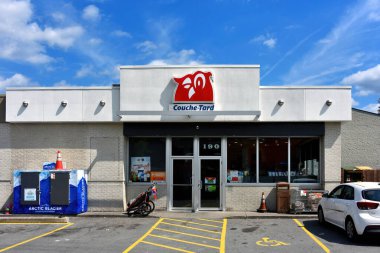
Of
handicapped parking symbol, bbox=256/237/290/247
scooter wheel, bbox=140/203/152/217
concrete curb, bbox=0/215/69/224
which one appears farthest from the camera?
scooter wheel, bbox=140/203/152/217

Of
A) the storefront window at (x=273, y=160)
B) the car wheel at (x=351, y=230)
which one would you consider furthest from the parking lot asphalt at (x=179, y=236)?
the storefront window at (x=273, y=160)

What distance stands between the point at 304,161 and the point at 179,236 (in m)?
7.39

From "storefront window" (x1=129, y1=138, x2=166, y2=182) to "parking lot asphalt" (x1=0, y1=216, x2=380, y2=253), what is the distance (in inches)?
98.0

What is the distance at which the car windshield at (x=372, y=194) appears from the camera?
10587 millimetres

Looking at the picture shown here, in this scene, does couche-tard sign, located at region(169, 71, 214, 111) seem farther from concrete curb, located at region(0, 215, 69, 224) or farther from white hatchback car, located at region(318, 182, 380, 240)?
white hatchback car, located at region(318, 182, 380, 240)

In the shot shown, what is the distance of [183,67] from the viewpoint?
53.9 feet


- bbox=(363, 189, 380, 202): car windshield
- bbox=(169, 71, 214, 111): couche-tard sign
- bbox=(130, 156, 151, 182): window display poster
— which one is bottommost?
bbox=(363, 189, 380, 202): car windshield

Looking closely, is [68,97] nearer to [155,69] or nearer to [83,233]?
[155,69]

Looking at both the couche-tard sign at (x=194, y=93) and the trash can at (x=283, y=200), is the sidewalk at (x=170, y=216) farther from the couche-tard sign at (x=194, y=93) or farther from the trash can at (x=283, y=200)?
the couche-tard sign at (x=194, y=93)

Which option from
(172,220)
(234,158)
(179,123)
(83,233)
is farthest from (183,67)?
(83,233)

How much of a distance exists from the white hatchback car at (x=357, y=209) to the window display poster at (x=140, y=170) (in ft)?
25.1

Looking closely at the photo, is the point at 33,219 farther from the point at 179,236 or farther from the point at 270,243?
the point at 270,243

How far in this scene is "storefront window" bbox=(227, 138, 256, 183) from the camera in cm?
1699

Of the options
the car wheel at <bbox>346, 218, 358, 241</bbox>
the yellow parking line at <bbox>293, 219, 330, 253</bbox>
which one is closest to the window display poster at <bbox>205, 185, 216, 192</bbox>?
the yellow parking line at <bbox>293, 219, 330, 253</bbox>
